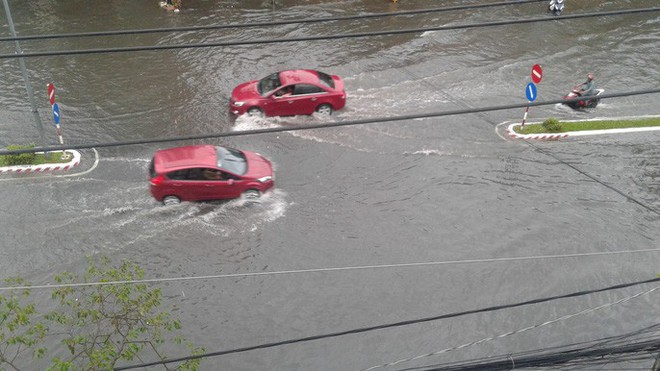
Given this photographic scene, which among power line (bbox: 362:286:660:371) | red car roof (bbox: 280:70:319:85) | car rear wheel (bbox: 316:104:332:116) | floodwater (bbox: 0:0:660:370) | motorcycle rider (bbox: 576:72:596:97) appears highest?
red car roof (bbox: 280:70:319:85)

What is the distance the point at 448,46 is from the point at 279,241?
12780 millimetres

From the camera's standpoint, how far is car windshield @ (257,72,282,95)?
1738 centimetres

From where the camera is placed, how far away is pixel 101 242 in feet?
43.1

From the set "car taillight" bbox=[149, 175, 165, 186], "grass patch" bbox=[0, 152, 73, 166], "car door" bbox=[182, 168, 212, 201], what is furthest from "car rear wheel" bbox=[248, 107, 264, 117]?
"grass patch" bbox=[0, 152, 73, 166]

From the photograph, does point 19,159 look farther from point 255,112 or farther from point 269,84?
point 269,84

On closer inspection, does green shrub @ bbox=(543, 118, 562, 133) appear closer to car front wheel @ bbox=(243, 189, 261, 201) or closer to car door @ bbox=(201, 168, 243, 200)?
car front wheel @ bbox=(243, 189, 261, 201)

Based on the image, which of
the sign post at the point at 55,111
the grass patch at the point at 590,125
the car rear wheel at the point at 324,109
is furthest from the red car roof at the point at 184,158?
the grass patch at the point at 590,125

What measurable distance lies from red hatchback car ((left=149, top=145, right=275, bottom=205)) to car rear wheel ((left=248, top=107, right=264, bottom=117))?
9.71ft

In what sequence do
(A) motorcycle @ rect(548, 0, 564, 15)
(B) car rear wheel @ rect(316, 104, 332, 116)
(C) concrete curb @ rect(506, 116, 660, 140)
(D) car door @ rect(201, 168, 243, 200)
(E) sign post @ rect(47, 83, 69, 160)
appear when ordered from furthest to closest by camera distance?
(A) motorcycle @ rect(548, 0, 564, 15)
(B) car rear wheel @ rect(316, 104, 332, 116)
(C) concrete curb @ rect(506, 116, 660, 140)
(E) sign post @ rect(47, 83, 69, 160)
(D) car door @ rect(201, 168, 243, 200)

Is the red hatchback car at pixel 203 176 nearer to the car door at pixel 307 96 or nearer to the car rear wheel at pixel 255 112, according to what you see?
the car rear wheel at pixel 255 112

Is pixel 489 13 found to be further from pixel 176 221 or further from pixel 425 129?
pixel 176 221

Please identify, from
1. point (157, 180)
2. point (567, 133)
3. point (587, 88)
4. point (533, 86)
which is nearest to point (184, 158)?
point (157, 180)

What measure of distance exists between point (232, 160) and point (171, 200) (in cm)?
182

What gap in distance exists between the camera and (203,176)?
1392cm
